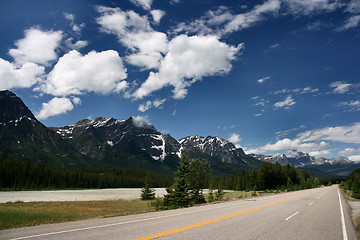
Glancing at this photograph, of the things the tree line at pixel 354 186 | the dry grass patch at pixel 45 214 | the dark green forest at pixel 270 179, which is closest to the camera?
the dry grass patch at pixel 45 214

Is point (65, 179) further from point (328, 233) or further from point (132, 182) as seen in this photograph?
point (328, 233)

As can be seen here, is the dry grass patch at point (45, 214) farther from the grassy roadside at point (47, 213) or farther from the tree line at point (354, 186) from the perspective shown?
the tree line at point (354, 186)

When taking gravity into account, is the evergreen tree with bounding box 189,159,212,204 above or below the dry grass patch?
above

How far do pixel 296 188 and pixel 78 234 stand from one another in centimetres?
10448

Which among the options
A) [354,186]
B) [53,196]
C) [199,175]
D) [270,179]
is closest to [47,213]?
[199,175]

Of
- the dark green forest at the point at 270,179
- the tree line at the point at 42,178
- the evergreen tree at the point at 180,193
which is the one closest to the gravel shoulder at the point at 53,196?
the tree line at the point at 42,178

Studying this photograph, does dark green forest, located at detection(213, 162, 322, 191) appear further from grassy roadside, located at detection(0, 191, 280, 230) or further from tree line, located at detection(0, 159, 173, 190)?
grassy roadside, located at detection(0, 191, 280, 230)

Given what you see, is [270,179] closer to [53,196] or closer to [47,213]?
[53,196]

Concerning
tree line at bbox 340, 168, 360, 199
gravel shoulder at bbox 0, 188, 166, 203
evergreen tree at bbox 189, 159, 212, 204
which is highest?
evergreen tree at bbox 189, 159, 212, 204

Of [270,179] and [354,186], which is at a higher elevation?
[270,179]

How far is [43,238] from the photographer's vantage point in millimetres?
9016

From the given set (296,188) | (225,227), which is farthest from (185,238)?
(296,188)

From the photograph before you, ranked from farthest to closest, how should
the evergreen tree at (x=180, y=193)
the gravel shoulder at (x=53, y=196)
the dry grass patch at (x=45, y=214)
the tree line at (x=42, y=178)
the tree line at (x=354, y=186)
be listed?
the tree line at (x=42, y=178) → the gravel shoulder at (x=53, y=196) → the tree line at (x=354, y=186) → the evergreen tree at (x=180, y=193) → the dry grass patch at (x=45, y=214)

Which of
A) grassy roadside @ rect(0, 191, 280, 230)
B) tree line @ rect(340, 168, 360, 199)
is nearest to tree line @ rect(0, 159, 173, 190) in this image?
grassy roadside @ rect(0, 191, 280, 230)
